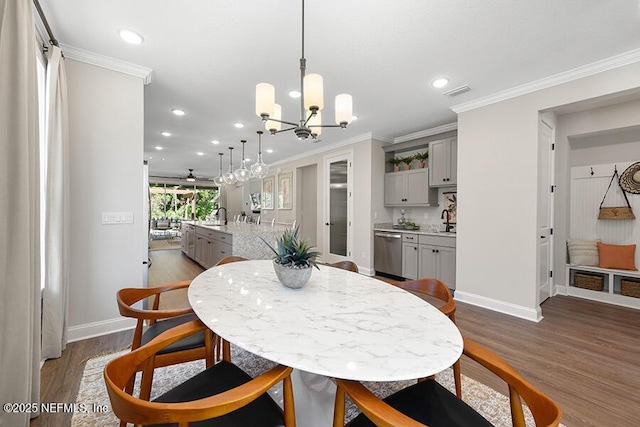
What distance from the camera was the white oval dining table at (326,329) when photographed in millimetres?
873

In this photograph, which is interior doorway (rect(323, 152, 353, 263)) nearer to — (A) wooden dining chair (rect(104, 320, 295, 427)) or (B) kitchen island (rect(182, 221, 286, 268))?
(B) kitchen island (rect(182, 221, 286, 268))

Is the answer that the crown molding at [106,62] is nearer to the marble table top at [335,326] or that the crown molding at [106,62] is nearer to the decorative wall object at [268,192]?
the marble table top at [335,326]

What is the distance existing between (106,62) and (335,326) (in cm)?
316

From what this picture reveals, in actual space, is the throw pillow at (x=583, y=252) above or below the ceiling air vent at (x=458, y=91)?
below

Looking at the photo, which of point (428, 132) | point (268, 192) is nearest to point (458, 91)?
point (428, 132)

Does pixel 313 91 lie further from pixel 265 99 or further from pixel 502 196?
pixel 502 196

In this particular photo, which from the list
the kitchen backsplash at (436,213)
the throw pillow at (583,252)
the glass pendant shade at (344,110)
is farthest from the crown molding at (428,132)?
the glass pendant shade at (344,110)

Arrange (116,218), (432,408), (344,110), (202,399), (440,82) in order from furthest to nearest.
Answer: (440,82)
(116,218)
(344,110)
(432,408)
(202,399)

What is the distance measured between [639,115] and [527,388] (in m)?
4.05

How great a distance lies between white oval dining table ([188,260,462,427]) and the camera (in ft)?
2.86

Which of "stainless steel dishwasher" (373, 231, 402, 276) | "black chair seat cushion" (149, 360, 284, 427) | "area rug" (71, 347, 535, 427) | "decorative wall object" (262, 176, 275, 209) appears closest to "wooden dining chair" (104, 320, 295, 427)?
"black chair seat cushion" (149, 360, 284, 427)

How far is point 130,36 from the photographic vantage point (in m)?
2.27

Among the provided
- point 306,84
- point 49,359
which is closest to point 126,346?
point 49,359

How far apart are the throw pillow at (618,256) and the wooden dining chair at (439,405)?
3.92 meters
